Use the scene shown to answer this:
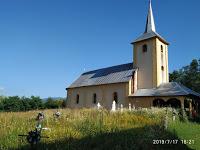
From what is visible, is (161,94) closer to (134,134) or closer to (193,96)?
(193,96)

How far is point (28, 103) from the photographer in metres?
49.5

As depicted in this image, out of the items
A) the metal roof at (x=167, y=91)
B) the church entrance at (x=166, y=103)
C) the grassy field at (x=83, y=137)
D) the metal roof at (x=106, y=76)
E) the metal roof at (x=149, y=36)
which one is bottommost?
the grassy field at (x=83, y=137)

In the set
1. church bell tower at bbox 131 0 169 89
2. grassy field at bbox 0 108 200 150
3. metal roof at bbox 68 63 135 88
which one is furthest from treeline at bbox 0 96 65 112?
grassy field at bbox 0 108 200 150

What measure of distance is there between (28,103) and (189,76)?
32.4m

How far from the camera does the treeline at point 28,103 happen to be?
156 ft

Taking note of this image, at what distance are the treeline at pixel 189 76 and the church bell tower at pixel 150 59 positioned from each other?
12.7m

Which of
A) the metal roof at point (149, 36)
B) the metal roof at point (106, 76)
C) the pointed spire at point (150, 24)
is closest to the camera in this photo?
the metal roof at point (149, 36)

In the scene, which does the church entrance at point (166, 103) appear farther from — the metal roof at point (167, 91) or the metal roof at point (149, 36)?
the metal roof at point (149, 36)

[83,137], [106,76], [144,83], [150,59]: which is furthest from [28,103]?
[83,137]

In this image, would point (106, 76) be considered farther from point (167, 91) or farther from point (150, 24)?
point (167, 91)

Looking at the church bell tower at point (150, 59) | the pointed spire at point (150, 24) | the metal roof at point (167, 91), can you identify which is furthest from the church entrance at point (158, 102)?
the pointed spire at point (150, 24)

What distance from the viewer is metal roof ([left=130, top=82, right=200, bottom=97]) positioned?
25.5m

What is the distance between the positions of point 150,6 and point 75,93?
18.2m

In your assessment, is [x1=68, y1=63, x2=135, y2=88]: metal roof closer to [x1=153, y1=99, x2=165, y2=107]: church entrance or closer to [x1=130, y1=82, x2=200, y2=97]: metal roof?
[x1=130, y1=82, x2=200, y2=97]: metal roof
